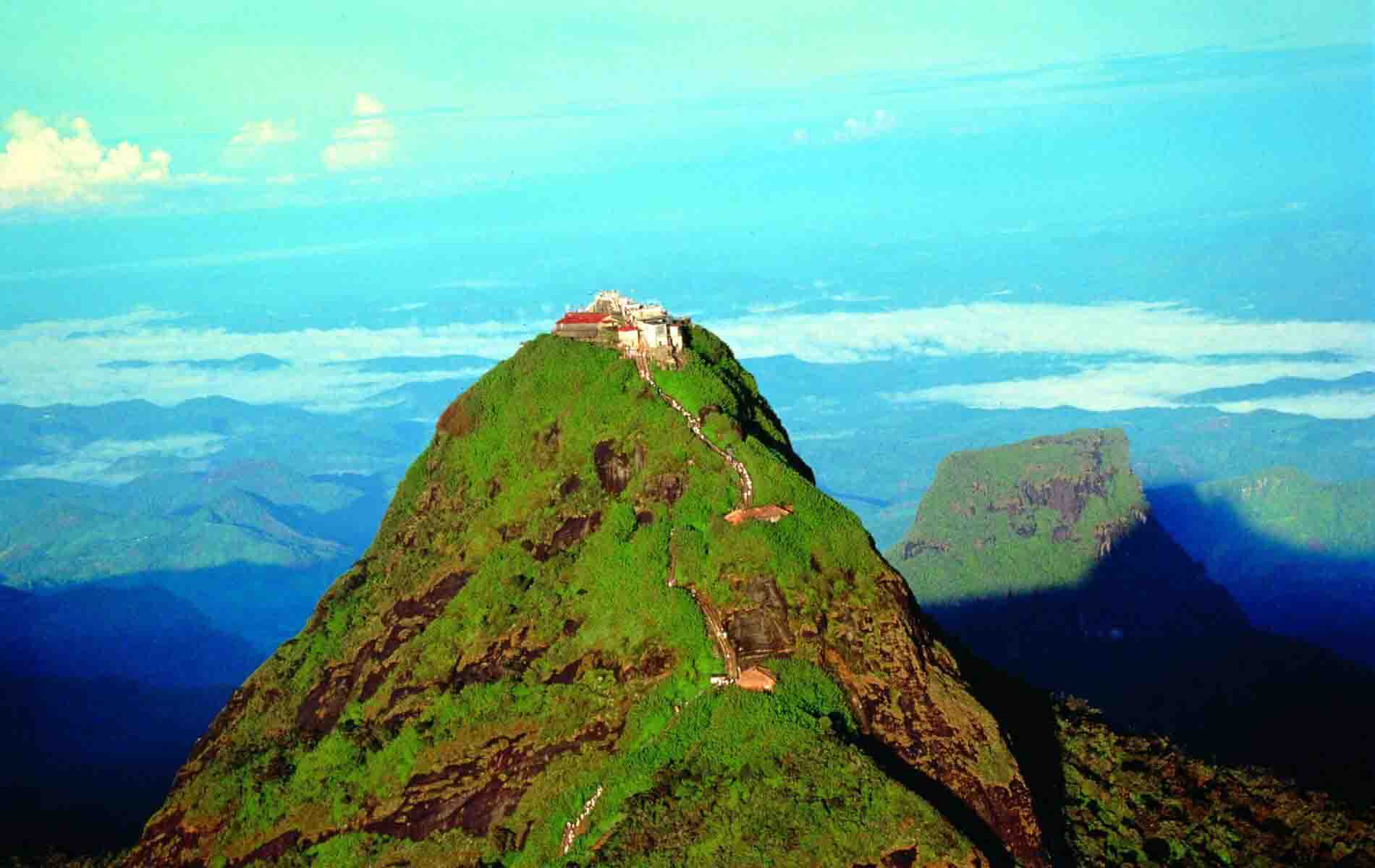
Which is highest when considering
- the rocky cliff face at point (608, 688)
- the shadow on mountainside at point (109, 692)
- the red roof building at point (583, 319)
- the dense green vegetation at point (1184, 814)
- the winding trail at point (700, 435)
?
the red roof building at point (583, 319)

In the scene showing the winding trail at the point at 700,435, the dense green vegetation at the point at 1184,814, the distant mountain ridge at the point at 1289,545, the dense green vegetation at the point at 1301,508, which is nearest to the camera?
the dense green vegetation at the point at 1184,814

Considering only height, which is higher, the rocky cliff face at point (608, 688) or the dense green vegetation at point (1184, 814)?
the rocky cliff face at point (608, 688)

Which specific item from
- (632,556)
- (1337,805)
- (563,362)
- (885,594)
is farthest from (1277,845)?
(563,362)

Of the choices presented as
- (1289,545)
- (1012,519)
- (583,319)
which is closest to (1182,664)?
Answer: (1012,519)

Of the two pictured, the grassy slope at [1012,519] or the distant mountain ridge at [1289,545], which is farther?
the distant mountain ridge at [1289,545]

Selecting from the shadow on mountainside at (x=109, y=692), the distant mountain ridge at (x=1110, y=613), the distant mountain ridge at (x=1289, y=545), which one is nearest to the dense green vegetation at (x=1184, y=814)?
the distant mountain ridge at (x=1110, y=613)

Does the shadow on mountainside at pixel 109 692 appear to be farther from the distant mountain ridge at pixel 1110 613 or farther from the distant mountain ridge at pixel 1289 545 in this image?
the distant mountain ridge at pixel 1289 545

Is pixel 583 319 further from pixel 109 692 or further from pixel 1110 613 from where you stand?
pixel 1110 613
